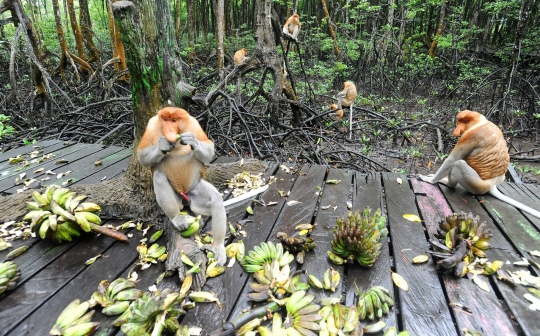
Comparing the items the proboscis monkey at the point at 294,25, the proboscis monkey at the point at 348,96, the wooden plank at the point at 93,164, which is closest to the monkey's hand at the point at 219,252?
the wooden plank at the point at 93,164

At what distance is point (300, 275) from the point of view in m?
1.89

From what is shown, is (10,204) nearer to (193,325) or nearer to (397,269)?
(193,325)

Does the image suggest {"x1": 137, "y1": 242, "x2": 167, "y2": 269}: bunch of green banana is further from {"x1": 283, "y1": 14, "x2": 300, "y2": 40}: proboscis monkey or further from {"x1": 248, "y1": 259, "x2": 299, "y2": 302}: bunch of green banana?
{"x1": 283, "y1": 14, "x2": 300, "y2": 40}: proboscis monkey

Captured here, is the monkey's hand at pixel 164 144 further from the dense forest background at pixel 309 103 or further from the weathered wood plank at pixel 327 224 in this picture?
the dense forest background at pixel 309 103

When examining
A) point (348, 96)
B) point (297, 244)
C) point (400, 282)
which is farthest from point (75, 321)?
point (348, 96)

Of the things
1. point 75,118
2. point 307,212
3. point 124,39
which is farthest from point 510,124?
point 75,118

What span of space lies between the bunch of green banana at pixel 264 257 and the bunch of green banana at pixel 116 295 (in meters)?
0.64

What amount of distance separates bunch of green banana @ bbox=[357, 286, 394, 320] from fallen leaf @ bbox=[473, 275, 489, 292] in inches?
23.0

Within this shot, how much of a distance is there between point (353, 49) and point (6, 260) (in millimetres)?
13290

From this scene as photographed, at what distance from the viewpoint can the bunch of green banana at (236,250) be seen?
79.8 inches

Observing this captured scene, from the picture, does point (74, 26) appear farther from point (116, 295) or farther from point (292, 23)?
point (116, 295)

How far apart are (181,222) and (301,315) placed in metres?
0.95

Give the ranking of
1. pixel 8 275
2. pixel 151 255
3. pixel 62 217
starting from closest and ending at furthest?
pixel 8 275
pixel 151 255
pixel 62 217

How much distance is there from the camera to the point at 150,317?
1.45 metres
